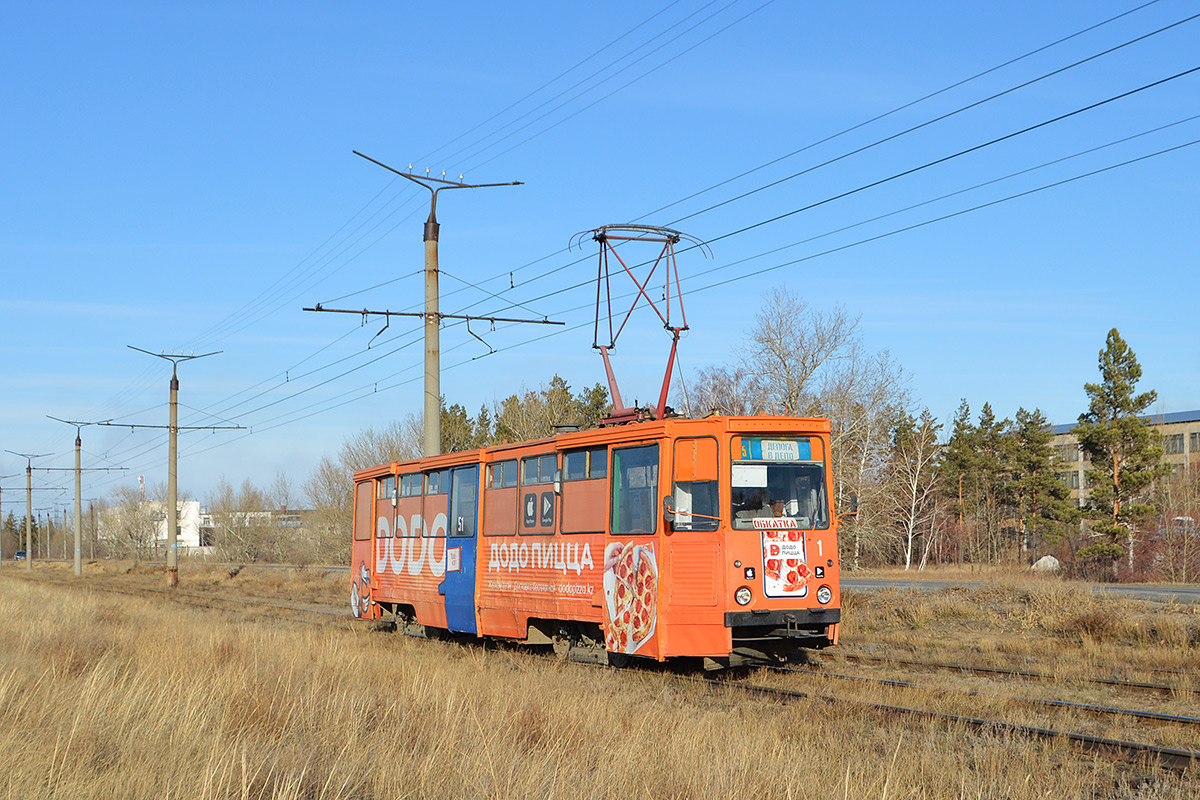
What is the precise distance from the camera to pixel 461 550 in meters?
18.2

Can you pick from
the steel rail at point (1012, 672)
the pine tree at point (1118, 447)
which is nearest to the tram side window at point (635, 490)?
the steel rail at point (1012, 672)

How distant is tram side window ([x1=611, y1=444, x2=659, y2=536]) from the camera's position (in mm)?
13641

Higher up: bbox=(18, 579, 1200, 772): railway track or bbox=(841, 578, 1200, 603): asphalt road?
bbox=(18, 579, 1200, 772): railway track

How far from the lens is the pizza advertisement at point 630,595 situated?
13375mm

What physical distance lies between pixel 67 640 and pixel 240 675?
6.39 meters

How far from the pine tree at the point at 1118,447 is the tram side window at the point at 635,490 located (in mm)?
46598

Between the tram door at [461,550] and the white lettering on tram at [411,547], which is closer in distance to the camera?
the tram door at [461,550]

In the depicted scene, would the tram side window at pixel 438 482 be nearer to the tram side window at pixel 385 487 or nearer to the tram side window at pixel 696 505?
the tram side window at pixel 385 487

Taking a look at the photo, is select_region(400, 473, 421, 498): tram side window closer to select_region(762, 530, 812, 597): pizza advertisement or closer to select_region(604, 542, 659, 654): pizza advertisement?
select_region(604, 542, 659, 654): pizza advertisement

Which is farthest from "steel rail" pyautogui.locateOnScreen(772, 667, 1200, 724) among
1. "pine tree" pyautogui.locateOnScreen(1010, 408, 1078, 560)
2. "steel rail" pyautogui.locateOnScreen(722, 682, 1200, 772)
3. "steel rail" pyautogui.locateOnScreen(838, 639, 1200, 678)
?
"pine tree" pyautogui.locateOnScreen(1010, 408, 1078, 560)

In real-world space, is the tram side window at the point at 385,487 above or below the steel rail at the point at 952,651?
above

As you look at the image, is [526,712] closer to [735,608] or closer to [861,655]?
[735,608]

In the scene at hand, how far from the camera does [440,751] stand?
24.3 ft

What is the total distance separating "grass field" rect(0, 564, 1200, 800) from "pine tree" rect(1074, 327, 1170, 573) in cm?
4362
